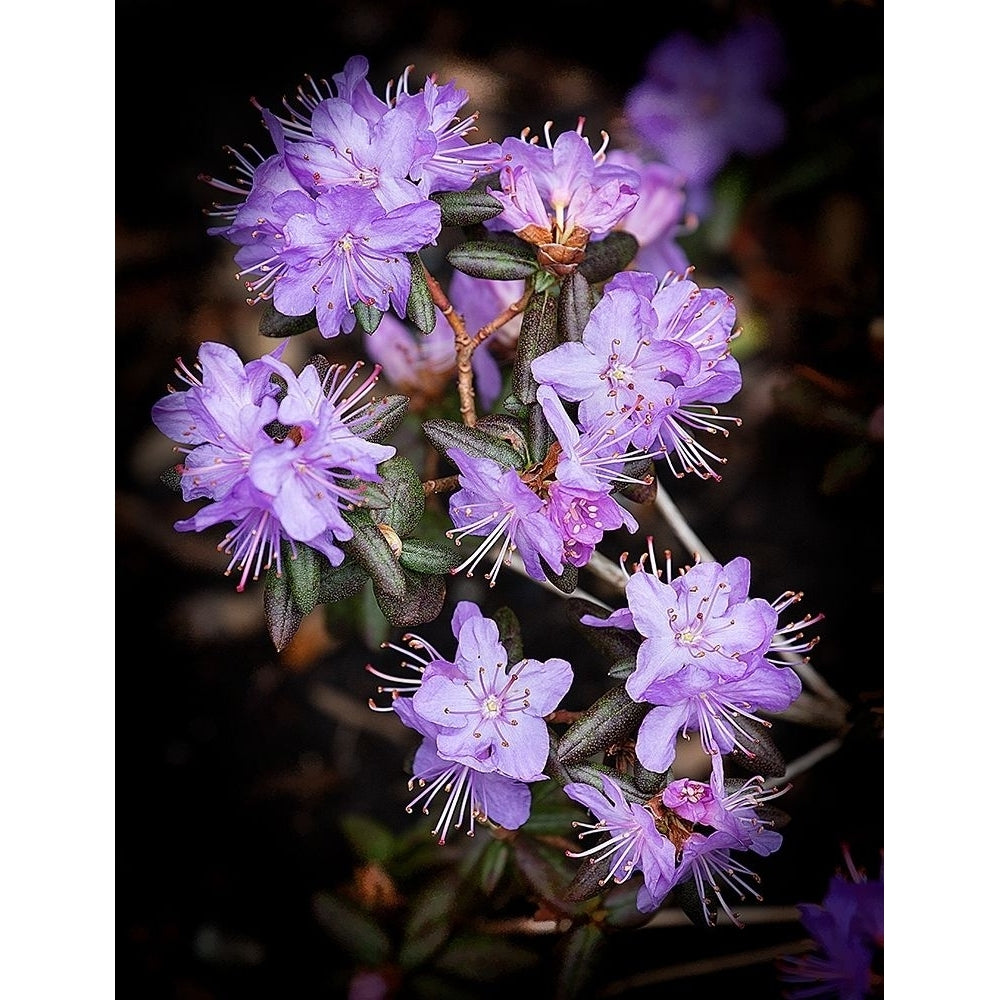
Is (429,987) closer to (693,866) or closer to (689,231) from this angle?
(693,866)

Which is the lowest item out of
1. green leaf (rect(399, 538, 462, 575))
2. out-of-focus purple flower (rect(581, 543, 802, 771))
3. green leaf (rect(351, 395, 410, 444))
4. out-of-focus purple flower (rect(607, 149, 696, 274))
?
out-of-focus purple flower (rect(581, 543, 802, 771))

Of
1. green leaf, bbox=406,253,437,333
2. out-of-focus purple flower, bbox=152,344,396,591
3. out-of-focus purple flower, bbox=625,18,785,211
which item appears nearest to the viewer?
out-of-focus purple flower, bbox=152,344,396,591

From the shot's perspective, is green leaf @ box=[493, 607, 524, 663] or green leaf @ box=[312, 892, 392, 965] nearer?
green leaf @ box=[493, 607, 524, 663]

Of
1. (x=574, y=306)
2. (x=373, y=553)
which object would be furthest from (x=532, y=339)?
(x=373, y=553)

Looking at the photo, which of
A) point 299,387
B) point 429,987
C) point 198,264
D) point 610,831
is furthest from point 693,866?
point 198,264

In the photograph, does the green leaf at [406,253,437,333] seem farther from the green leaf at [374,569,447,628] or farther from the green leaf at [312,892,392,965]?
the green leaf at [312,892,392,965]

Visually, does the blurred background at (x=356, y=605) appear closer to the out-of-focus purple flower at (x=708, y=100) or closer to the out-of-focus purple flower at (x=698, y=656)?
the out-of-focus purple flower at (x=708, y=100)

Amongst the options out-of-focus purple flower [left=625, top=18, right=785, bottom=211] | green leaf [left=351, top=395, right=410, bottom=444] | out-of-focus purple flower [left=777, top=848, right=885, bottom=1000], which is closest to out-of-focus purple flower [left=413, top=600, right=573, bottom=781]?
green leaf [left=351, top=395, right=410, bottom=444]
